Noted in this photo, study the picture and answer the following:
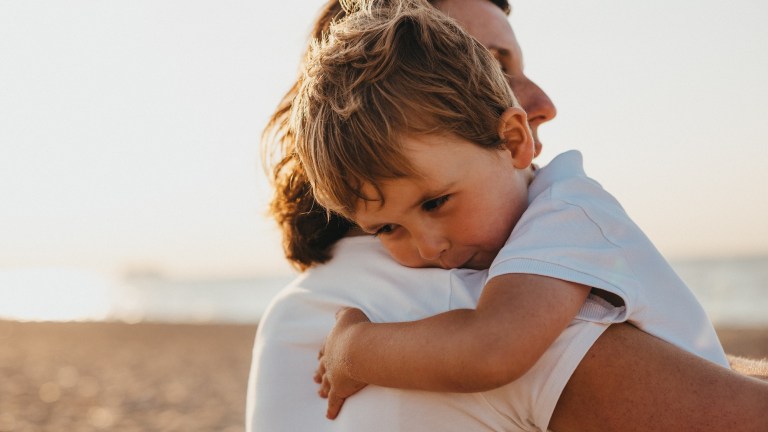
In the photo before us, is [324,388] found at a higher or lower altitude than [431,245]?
lower

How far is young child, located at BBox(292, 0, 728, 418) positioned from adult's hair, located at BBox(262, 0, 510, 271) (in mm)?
190

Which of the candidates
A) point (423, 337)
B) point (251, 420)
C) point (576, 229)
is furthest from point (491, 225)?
point (251, 420)

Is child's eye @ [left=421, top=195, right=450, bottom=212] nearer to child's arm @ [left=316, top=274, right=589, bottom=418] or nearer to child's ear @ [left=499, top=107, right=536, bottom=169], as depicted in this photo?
child's ear @ [left=499, top=107, right=536, bottom=169]

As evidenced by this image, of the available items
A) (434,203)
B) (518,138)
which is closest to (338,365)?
(434,203)

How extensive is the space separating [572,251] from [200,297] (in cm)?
3918

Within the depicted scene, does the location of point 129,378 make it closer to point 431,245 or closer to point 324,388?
point 324,388

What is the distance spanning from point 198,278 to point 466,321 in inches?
1948

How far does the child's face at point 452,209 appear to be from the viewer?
186 cm

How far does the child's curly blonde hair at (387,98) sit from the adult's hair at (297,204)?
0.64ft

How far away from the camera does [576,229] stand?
1.67 meters

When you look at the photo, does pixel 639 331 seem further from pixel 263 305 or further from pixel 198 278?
pixel 198 278

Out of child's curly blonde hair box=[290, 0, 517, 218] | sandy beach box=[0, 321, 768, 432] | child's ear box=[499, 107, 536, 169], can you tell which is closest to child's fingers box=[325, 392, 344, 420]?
child's curly blonde hair box=[290, 0, 517, 218]

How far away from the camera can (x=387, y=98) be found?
71.2 inches

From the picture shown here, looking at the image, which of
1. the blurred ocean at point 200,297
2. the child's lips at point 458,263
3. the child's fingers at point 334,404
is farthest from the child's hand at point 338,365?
the blurred ocean at point 200,297
